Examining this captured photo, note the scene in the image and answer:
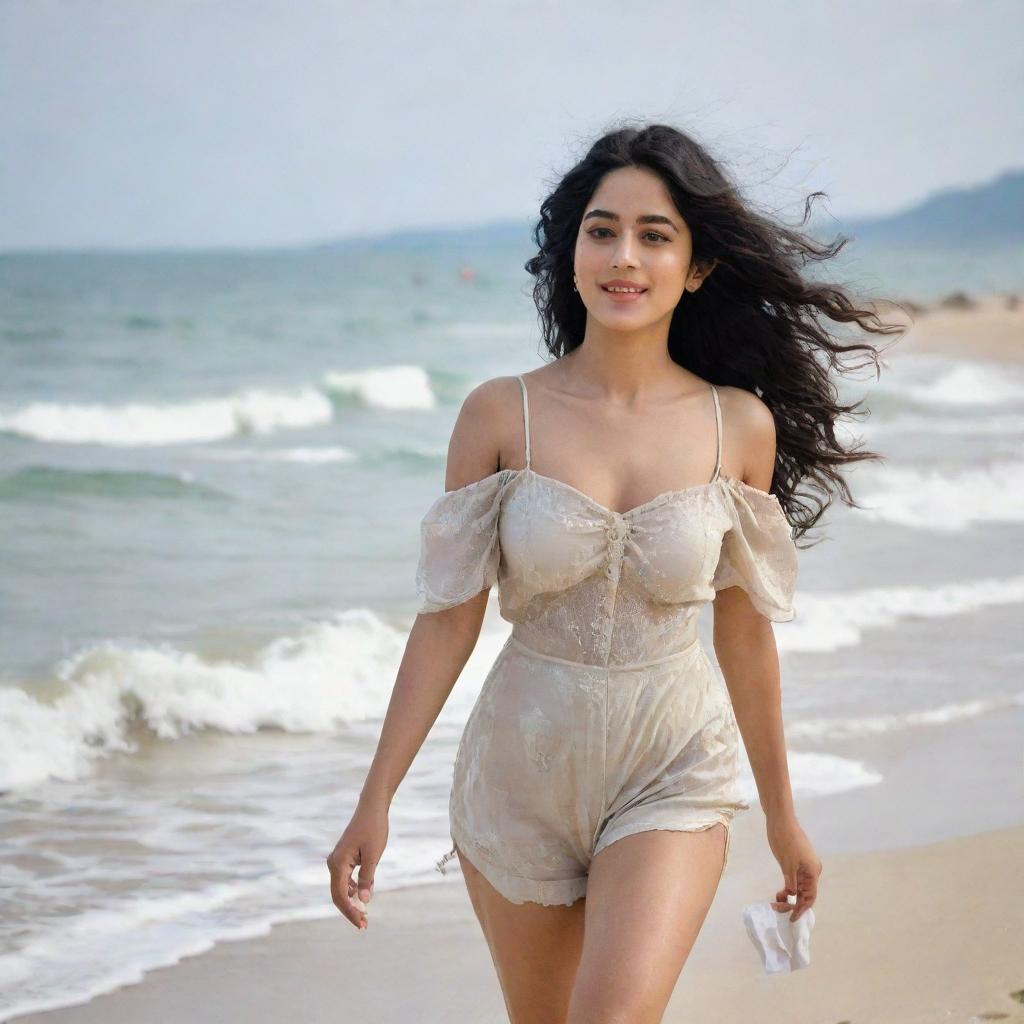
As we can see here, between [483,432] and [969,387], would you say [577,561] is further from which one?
[969,387]

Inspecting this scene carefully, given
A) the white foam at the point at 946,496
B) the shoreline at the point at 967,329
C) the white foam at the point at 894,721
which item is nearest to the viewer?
the white foam at the point at 894,721

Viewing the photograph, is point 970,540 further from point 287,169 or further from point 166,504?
point 287,169

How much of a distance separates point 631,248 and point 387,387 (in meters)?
16.9

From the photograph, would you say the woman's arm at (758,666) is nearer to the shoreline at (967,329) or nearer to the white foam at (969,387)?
the white foam at (969,387)

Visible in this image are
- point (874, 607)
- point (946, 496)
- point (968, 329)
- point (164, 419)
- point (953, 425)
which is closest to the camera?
point (874, 607)

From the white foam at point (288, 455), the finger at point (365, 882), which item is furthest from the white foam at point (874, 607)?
the white foam at point (288, 455)

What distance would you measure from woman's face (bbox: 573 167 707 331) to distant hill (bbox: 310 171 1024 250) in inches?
1141

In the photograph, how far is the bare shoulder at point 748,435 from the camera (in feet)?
8.92

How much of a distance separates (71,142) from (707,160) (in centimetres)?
2492

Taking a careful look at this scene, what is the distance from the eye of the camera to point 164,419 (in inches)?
664

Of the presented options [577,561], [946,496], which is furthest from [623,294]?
[946,496]

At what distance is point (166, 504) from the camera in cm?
1216

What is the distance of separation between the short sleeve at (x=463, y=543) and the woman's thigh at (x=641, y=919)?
0.50 metres

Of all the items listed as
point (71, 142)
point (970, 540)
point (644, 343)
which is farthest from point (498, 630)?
point (71, 142)
